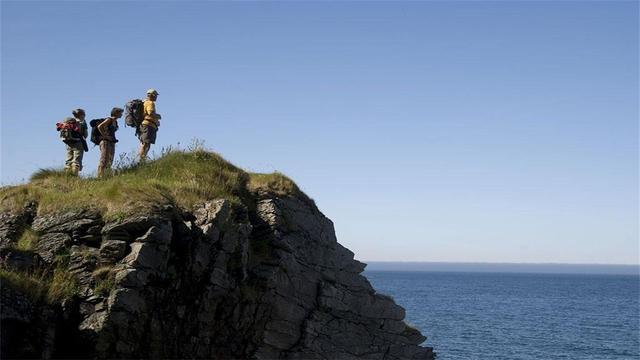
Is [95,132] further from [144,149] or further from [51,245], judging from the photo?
[51,245]

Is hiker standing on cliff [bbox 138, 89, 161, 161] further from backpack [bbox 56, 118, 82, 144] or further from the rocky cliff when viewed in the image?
the rocky cliff

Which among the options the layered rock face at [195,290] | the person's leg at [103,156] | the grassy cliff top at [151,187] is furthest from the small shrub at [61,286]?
the person's leg at [103,156]

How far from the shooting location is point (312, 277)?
74.7ft

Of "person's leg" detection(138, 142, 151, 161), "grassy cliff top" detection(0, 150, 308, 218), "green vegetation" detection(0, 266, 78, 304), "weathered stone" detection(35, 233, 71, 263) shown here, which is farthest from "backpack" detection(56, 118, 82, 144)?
"green vegetation" detection(0, 266, 78, 304)

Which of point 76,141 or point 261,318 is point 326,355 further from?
point 76,141

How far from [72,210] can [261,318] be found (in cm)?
668

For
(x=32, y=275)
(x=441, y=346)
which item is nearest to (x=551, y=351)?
(x=441, y=346)

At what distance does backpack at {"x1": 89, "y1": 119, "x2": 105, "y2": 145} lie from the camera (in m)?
24.5

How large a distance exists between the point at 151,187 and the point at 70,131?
5586 mm

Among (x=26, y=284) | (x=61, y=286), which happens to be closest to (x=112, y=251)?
(x=61, y=286)

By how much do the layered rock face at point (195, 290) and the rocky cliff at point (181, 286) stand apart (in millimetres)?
33

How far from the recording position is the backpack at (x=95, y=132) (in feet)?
80.5

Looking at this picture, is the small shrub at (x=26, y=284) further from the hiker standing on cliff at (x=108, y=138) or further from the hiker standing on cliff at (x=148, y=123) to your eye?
the hiker standing on cliff at (x=148, y=123)

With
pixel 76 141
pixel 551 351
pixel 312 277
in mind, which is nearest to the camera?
pixel 312 277
